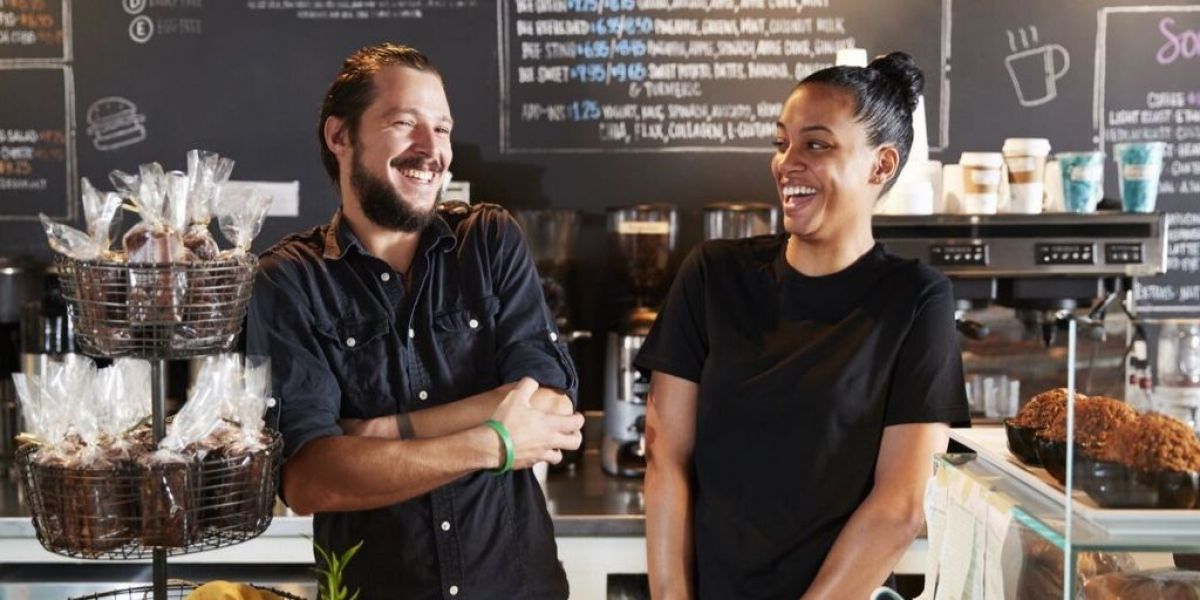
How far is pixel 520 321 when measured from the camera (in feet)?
6.34

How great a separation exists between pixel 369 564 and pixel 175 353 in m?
0.66

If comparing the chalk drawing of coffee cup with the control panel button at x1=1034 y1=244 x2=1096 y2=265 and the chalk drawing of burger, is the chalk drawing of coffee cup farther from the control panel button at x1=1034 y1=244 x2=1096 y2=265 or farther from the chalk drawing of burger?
the chalk drawing of burger

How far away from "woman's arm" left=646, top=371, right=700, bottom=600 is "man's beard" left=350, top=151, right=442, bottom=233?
1.54ft

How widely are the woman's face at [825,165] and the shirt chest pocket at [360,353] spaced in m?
0.68

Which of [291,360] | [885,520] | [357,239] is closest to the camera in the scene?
[885,520]

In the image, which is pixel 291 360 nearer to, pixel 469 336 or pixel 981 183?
pixel 469 336

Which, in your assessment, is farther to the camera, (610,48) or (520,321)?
(610,48)

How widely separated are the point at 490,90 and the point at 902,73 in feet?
5.87

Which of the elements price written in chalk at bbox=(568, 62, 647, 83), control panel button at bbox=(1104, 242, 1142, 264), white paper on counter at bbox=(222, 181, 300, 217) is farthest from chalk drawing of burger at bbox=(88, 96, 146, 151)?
control panel button at bbox=(1104, 242, 1142, 264)

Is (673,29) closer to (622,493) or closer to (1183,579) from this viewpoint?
(622,493)

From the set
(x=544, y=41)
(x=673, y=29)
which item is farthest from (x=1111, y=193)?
(x=544, y=41)

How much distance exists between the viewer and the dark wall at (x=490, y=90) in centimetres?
338

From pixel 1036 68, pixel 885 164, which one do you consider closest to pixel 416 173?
pixel 885 164

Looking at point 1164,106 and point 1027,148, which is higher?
point 1164,106
